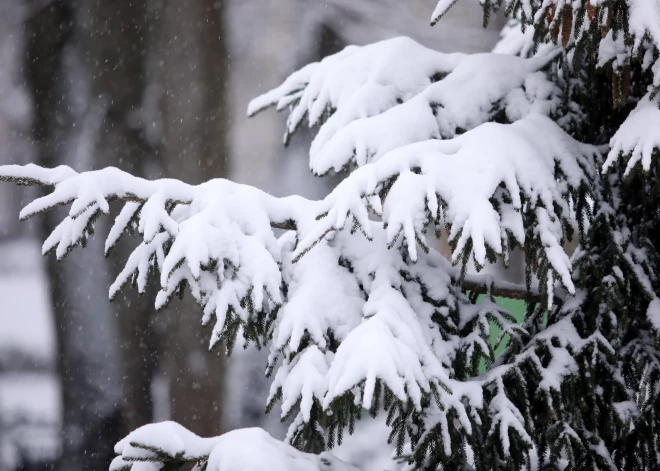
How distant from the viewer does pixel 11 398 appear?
9.09 meters

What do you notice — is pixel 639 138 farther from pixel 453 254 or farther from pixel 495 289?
pixel 495 289

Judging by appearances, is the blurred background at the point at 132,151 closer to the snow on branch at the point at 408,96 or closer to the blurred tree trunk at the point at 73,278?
the blurred tree trunk at the point at 73,278

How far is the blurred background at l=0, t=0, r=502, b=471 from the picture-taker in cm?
665

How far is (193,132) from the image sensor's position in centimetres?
657

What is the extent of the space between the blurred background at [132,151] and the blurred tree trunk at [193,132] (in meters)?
0.01

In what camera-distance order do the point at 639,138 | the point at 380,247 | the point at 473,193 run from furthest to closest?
the point at 380,247, the point at 639,138, the point at 473,193

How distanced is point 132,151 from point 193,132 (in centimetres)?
71

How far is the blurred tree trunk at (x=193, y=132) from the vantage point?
6.43 metres

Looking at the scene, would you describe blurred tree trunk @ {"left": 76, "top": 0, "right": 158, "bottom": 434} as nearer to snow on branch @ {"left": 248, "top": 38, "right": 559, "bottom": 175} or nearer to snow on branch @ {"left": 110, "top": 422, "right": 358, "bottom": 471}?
snow on branch @ {"left": 248, "top": 38, "right": 559, "bottom": 175}

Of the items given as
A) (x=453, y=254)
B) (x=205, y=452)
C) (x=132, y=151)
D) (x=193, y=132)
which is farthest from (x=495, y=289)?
(x=132, y=151)

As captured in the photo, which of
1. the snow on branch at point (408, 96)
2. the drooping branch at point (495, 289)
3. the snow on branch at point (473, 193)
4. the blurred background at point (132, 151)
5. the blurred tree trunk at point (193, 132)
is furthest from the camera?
the blurred background at point (132, 151)

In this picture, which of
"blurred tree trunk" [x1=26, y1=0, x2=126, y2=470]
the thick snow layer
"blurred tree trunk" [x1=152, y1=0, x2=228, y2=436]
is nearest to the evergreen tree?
the thick snow layer

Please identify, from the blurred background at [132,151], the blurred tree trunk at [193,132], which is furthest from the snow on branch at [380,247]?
the blurred background at [132,151]

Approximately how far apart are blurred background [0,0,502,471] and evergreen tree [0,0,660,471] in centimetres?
381
